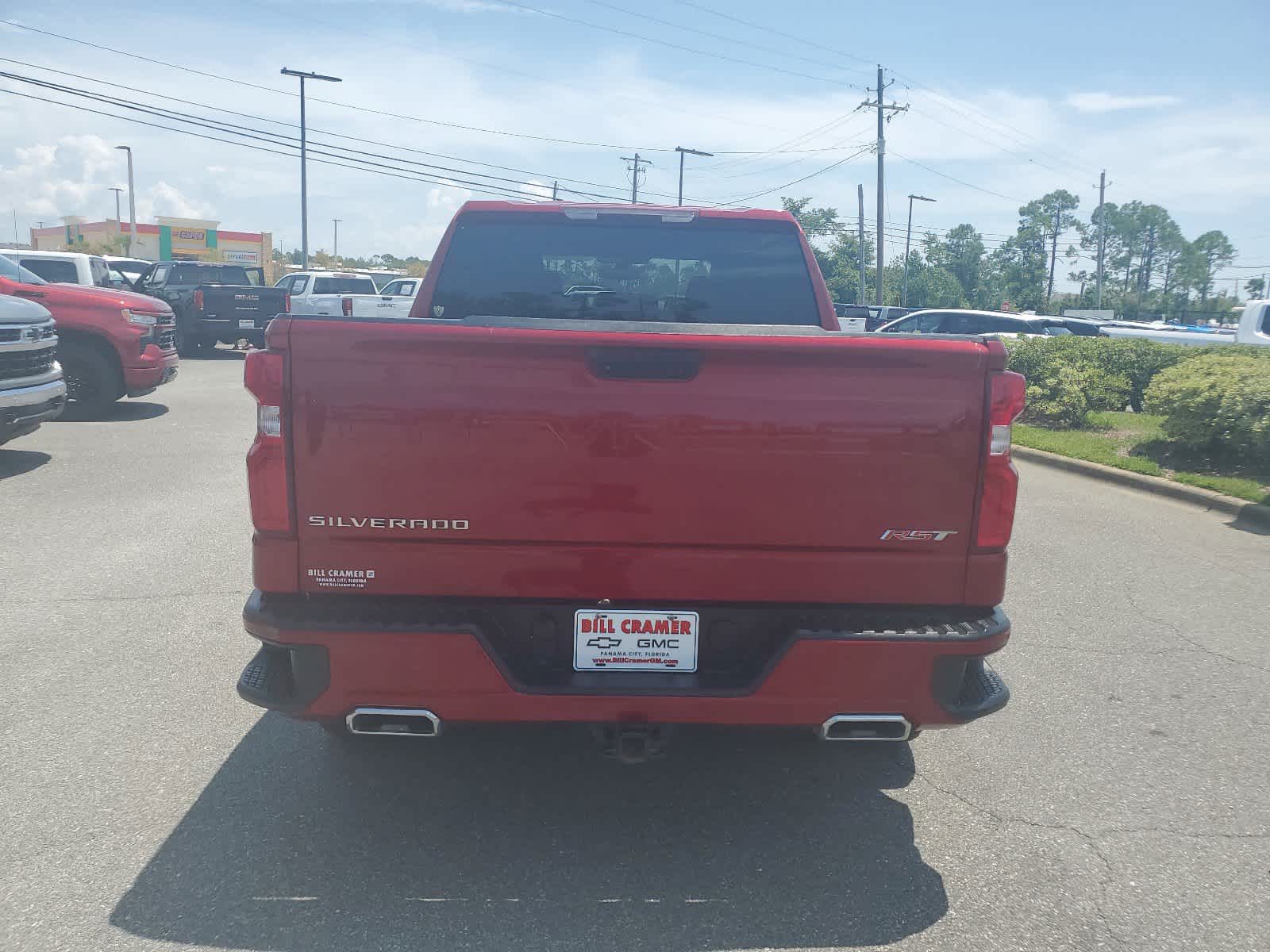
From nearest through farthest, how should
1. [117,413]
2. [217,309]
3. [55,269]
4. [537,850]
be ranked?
[537,850] < [117,413] < [55,269] < [217,309]

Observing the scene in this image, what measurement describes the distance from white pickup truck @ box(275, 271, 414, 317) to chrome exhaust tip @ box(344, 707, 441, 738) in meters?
14.8

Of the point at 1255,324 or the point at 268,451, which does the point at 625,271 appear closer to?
the point at 268,451

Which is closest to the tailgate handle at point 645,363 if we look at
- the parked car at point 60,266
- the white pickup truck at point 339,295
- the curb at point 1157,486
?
the curb at point 1157,486

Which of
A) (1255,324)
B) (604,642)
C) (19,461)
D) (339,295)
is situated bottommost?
(19,461)

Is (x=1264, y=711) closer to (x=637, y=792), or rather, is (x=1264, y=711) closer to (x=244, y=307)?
(x=637, y=792)

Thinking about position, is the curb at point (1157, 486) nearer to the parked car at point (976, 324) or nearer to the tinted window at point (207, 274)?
the parked car at point (976, 324)

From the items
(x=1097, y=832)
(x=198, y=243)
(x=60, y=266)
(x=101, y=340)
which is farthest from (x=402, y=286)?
(x=198, y=243)

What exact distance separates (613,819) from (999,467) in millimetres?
1740

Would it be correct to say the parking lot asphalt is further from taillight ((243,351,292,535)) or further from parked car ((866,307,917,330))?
parked car ((866,307,917,330))

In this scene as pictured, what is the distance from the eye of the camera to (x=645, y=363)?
2.89m

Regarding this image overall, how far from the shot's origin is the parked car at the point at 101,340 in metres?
12.2

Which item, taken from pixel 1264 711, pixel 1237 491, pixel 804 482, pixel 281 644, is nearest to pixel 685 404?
pixel 804 482

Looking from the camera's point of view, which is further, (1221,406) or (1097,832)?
(1221,406)

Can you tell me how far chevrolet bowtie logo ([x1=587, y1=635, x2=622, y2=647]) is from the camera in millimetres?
3010
